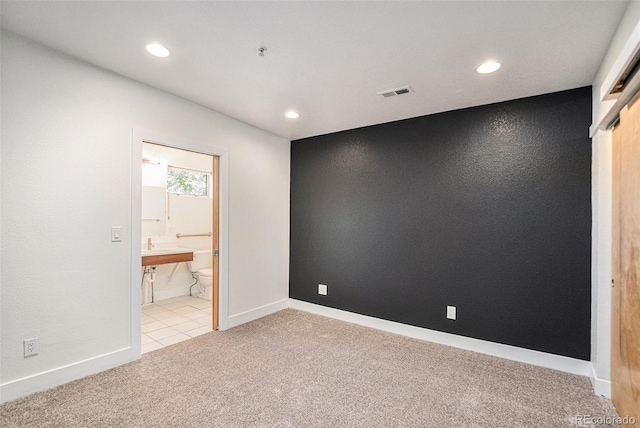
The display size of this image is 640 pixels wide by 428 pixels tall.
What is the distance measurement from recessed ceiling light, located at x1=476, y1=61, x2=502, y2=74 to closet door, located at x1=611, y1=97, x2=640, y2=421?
842mm

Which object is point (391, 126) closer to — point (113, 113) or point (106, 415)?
point (113, 113)

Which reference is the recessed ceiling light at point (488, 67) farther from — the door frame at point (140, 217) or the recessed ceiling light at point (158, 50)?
the door frame at point (140, 217)

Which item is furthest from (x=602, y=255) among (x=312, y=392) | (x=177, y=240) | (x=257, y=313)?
(x=177, y=240)

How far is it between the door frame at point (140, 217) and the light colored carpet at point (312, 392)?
15.6 inches

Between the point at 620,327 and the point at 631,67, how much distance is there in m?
1.61

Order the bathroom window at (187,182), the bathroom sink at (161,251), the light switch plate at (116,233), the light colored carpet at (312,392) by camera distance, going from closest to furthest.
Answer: the light colored carpet at (312,392) → the light switch plate at (116,233) → the bathroom sink at (161,251) → the bathroom window at (187,182)

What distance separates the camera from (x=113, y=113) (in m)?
A: 2.51

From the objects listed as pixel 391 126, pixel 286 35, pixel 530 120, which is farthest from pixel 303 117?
pixel 530 120

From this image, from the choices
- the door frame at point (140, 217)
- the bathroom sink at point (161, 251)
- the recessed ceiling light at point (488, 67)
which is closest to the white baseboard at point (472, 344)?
the door frame at point (140, 217)

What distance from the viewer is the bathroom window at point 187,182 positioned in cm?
498

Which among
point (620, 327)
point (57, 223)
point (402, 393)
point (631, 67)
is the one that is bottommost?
point (402, 393)

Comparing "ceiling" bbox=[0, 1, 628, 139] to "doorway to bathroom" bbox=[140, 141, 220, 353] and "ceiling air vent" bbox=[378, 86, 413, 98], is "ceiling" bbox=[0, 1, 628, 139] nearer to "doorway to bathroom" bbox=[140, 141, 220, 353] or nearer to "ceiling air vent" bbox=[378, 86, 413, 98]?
"ceiling air vent" bbox=[378, 86, 413, 98]

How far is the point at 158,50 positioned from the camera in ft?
6.97

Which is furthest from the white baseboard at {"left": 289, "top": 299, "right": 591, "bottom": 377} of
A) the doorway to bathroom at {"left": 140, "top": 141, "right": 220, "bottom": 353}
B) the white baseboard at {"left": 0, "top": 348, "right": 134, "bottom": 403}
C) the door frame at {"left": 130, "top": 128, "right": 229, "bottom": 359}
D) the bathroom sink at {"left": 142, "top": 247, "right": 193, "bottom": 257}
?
the white baseboard at {"left": 0, "top": 348, "right": 134, "bottom": 403}
